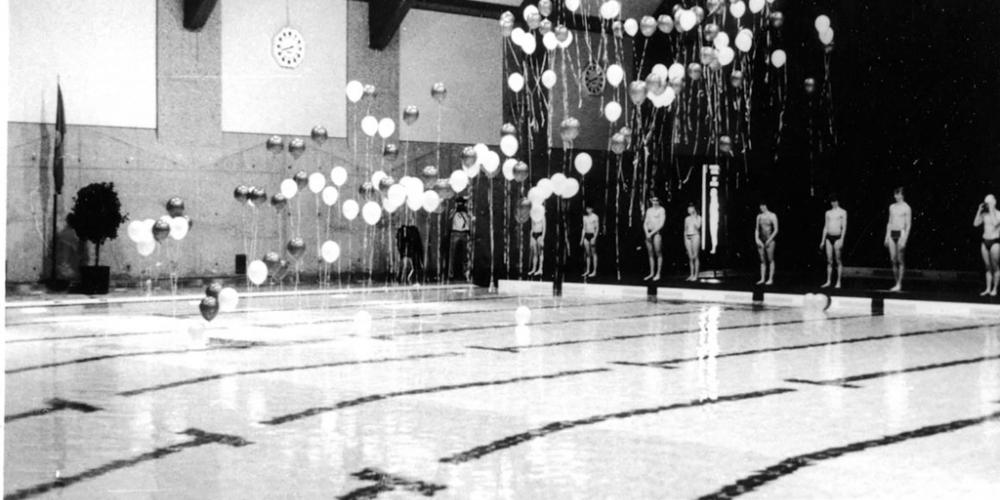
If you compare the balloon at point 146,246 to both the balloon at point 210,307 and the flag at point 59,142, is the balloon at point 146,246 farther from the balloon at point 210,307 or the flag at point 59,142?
the flag at point 59,142

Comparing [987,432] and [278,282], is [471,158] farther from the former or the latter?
[987,432]

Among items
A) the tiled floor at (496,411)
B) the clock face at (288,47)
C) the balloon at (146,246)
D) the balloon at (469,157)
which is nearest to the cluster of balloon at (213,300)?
the tiled floor at (496,411)

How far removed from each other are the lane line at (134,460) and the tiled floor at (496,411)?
0.01m

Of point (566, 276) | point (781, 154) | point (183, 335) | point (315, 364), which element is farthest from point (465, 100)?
point (315, 364)

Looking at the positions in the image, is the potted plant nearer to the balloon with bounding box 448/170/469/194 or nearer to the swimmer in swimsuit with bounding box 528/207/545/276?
the balloon with bounding box 448/170/469/194

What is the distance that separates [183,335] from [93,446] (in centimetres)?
473

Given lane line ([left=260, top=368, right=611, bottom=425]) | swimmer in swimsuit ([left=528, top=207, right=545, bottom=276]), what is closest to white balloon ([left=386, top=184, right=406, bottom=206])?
swimmer in swimsuit ([left=528, top=207, right=545, bottom=276])

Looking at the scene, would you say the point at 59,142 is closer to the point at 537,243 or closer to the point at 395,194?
the point at 395,194

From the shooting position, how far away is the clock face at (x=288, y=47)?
683 inches

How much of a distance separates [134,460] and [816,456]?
2486 millimetres

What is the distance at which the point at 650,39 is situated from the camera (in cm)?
2141

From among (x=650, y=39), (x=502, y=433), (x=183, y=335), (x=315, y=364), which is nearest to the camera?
(x=502, y=433)

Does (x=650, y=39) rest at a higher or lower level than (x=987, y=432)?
higher

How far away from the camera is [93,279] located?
1443 cm
